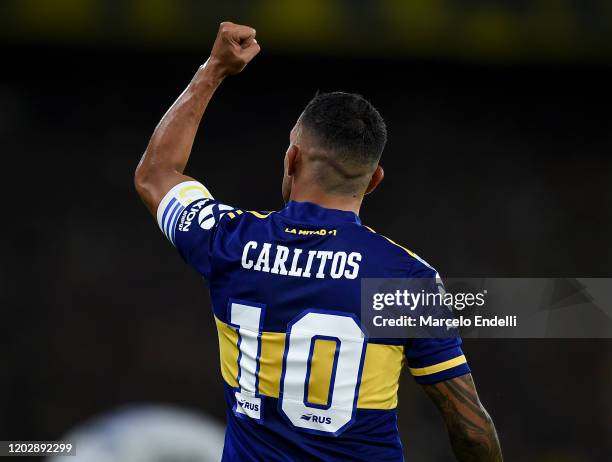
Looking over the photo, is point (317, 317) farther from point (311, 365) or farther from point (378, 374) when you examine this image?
point (378, 374)

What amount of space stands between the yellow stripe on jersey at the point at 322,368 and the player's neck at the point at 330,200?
427 mm

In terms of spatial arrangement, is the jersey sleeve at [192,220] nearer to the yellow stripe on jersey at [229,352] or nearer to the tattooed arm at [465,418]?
the yellow stripe on jersey at [229,352]

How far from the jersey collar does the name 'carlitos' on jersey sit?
110 millimetres

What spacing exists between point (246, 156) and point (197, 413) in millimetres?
1975

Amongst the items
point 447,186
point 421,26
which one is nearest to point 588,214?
point 447,186

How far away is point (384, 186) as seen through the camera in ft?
21.6

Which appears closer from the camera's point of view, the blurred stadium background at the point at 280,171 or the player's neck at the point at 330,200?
the player's neck at the point at 330,200

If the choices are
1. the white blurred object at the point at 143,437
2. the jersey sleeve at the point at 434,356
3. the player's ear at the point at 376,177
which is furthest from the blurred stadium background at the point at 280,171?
the jersey sleeve at the point at 434,356

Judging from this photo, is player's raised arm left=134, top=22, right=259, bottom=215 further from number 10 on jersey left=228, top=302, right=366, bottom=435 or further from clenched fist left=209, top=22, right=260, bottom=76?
number 10 on jersey left=228, top=302, right=366, bottom=435

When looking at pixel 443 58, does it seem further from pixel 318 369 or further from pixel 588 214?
pixel 318 369

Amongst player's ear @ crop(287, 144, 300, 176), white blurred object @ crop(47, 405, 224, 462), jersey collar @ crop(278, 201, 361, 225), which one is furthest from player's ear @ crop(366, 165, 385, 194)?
white blurred object @ crop(47, 405, 224, 462)

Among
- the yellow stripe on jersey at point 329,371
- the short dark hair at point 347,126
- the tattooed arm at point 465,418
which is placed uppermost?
the short dark hair at point 347,126

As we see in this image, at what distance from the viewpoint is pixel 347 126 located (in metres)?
2.51

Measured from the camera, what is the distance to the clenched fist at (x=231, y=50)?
8.96 ft
